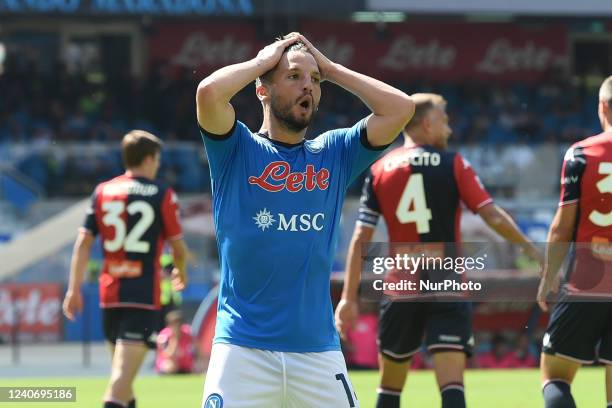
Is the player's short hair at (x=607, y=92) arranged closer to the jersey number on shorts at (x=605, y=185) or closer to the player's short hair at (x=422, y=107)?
the jersey number on shorts at (x=605, y=185)

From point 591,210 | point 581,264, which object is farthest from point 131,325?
point 591,210

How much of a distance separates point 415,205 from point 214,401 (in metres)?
3.44

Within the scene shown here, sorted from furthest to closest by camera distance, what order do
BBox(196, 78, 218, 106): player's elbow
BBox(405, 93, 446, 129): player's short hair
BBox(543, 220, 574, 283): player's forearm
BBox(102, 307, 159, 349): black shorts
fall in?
1. BBox(102, 307, 159, 349): black shorts
2. BBox(405, 93, 446, 129): player's short hair
3. BBox(543, 220, 574, 283): player's forearm
4. BBox(196, 78, 218, 106): player's elbow

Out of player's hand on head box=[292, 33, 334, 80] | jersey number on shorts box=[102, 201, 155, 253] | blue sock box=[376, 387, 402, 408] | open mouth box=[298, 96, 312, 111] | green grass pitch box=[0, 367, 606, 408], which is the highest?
player's hand on head box=[292, 33, 334, 80]

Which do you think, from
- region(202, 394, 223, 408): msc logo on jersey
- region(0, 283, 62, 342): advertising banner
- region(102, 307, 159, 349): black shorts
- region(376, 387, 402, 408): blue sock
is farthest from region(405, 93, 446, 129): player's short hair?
region(0, 283, 62, 342): advertising banner

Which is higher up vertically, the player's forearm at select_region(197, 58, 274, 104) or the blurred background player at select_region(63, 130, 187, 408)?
the player's forearm at select_region(197, 58, 274, 104)

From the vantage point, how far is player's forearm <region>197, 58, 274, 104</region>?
5367 millimetres

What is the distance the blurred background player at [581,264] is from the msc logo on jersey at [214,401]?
2634 mm

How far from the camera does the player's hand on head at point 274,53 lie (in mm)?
5395

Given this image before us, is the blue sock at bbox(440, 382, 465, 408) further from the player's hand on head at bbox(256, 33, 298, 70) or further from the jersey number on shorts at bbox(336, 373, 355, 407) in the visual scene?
the player's hand on head at bbox(256, 33, 298, 70)

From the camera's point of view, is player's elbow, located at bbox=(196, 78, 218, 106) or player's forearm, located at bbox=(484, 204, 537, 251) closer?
player's elbow, located at bbox=(196, 78, 218, 106)

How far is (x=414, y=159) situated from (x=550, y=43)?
26.1 m

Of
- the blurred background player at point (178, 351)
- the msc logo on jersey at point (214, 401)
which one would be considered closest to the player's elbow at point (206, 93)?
the msc logo on jersey at point (214, 401)

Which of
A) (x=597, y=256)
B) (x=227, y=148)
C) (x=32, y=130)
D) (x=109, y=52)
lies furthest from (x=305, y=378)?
(x=109, y=52)
